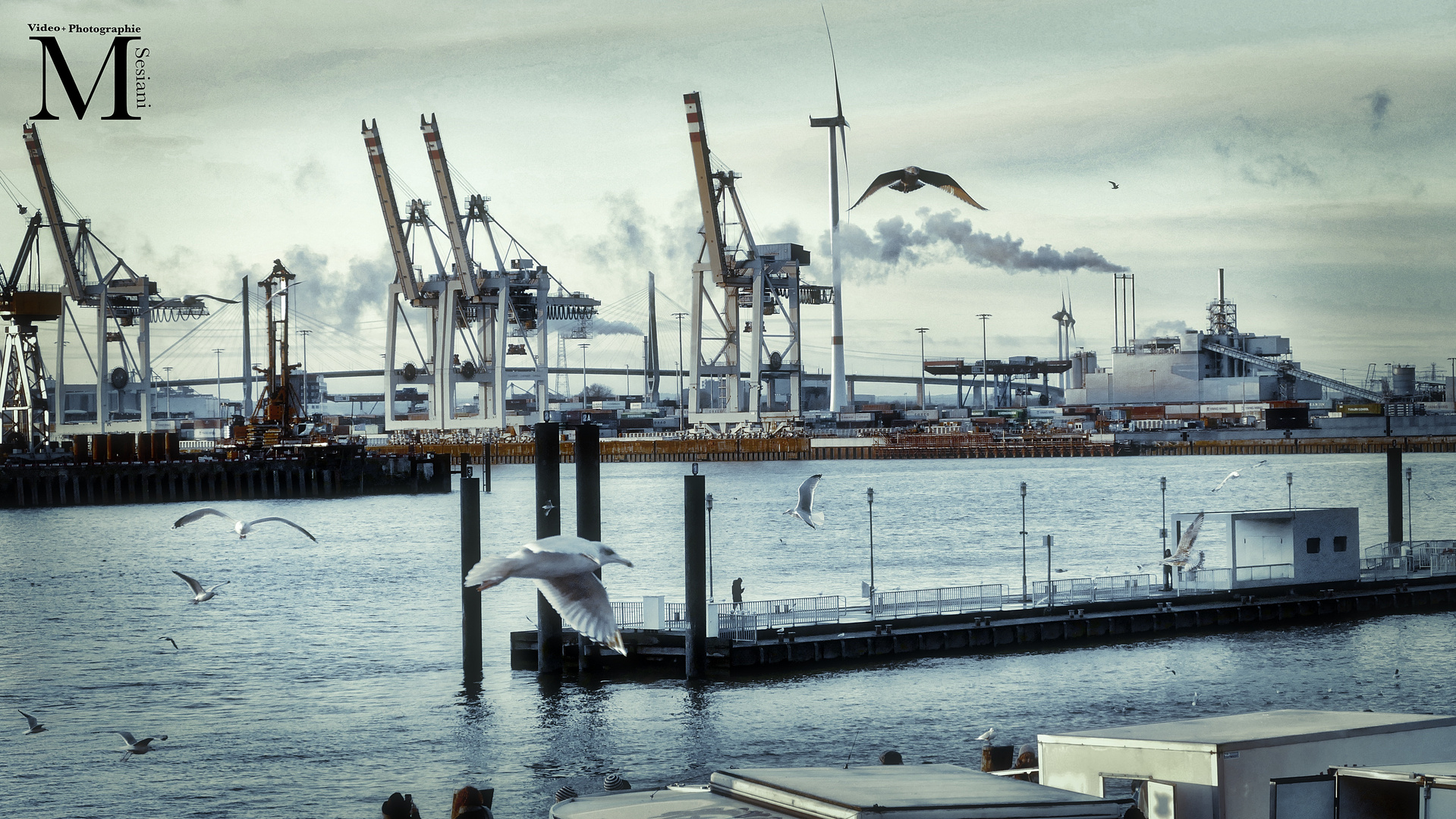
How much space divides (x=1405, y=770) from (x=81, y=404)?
600 ft

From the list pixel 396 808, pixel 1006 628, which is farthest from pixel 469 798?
pixel 1006 628

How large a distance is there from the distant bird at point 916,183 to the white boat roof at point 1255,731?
1438 centimetres

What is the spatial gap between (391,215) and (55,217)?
69.8 ft

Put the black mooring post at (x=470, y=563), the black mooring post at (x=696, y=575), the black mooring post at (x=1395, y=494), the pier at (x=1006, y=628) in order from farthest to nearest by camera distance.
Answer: the black mooring post at (x=1395, y=494) < the pier at (x=1006, y=628) < the black mooring post at (x=696, y=575) < the black mooring post at (x=470, y=563)

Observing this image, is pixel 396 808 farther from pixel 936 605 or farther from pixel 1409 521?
pixel 1409 521

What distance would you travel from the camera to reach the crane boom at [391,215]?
91.8 metres

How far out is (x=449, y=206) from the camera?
9156 centimetres

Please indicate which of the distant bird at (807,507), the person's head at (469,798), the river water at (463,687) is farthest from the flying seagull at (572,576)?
the distant bird at (807,507)

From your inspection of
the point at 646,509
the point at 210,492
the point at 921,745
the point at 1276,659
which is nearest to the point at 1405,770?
the point at 921,745

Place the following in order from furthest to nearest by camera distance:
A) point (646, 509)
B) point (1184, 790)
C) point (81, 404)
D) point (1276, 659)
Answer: point (81, 404), point (646, 509), point (1276, 659), point (1184, 790)

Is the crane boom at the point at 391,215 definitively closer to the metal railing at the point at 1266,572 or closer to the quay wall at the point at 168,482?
the quay wall at the point at 168,482

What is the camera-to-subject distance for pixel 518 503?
73312 millimetres

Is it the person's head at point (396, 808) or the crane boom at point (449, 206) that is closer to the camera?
the person's head at point (396, 808)

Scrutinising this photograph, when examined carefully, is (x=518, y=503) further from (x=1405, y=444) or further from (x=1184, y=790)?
(x=1405, y=444)
